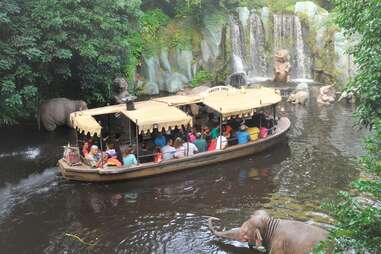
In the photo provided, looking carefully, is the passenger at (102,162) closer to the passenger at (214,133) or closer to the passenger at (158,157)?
the passenger at (158,157)

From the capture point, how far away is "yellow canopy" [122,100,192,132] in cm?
1758

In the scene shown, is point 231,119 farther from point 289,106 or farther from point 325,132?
point 289,106

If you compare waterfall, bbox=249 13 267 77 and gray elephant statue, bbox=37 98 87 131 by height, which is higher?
waterfall, bbox=249 13 267 77

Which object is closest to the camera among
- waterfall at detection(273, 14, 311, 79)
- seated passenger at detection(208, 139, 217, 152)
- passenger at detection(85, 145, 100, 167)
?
passenger at detection(85, 145, 100, 167)

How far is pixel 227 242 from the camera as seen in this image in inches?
527

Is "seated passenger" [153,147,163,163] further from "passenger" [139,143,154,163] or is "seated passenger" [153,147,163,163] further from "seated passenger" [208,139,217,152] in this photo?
"seated passenger" [208,139,217,152]

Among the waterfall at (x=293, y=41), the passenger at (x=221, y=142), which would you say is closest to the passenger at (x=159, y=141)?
the passenger at (x=221, y=142)

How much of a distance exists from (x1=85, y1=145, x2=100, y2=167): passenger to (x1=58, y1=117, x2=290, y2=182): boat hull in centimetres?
28

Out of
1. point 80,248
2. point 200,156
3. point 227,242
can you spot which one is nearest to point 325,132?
point 200,156

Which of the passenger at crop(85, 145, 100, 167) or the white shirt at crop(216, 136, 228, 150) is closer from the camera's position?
the passenger at crop(85, 145, 100, 167)

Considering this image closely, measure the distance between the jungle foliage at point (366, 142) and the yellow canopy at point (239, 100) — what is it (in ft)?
16.8

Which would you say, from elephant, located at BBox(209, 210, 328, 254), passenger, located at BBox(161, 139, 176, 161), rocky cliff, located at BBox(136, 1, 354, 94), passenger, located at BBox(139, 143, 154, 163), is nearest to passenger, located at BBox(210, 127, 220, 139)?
passenger, located at BBox(161, 139, 176, 161)

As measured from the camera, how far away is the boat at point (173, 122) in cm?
1770

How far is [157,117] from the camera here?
1797cm
